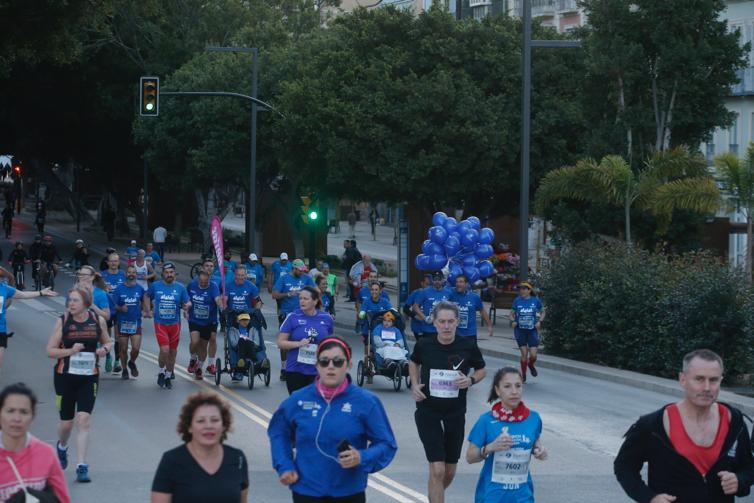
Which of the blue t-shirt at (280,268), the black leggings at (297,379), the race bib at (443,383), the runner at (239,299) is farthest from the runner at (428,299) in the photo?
the race bib at (443,383)

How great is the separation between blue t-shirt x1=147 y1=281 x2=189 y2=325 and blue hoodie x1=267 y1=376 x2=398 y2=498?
12.7 m

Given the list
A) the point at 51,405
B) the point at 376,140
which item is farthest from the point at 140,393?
the point at 376,140

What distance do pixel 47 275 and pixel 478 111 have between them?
1372 cm

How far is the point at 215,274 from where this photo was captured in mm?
25516

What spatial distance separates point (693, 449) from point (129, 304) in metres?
15.3

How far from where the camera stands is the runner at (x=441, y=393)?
11047mm

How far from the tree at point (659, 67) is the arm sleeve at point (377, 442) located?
26298 millimetres

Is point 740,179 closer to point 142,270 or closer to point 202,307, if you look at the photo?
point 142,270

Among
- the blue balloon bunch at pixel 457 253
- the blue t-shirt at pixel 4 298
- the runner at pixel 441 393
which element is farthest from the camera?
the blue balloon bunch at pixel 457 253

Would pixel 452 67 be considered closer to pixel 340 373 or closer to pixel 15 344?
pixel 15 344

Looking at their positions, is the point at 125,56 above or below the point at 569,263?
above

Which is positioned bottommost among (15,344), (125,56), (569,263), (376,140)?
(15,344)

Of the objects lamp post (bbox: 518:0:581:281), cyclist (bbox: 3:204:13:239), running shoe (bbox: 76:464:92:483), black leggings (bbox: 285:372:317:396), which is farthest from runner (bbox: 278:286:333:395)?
cyclist (bbox: 3:204:13:239)

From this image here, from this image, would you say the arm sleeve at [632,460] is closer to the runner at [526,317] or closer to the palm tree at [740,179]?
the runner at [526,317]
